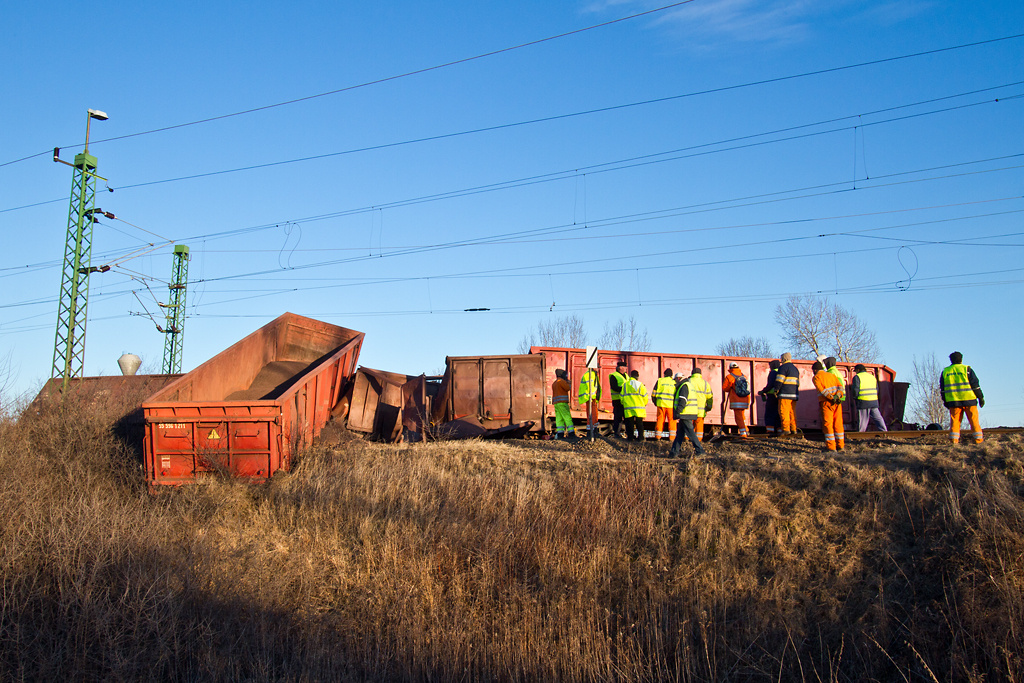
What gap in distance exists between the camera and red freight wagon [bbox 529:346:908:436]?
17844 mm

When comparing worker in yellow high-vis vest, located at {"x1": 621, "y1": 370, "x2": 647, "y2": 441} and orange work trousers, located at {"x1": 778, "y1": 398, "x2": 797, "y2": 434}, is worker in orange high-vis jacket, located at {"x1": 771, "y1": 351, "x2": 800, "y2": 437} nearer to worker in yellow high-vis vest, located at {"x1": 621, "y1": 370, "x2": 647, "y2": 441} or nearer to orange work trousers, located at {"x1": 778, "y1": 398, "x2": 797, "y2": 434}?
orange work trousers, located at {"x1": 778, "y1": 398, "x2": 797, "y2": 434}

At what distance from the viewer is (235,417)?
408 inches

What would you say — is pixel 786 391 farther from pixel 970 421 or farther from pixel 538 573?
pixel 538 573

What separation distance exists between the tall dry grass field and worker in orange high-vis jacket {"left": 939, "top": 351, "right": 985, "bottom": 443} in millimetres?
608

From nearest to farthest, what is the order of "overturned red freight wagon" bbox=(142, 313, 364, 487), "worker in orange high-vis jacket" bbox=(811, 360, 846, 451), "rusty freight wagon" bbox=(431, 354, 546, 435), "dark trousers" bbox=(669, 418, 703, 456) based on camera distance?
"overturned red freight wagon" bbox=(142, 313, 364, 487) < "dark trousers" bbox=(669, 418, 703, 456) < "worker in orange high-vis jacket" bbox=(811, 360, 846, 451) < "rusty freight wagon" bbox=(431, 354, 546, 435)

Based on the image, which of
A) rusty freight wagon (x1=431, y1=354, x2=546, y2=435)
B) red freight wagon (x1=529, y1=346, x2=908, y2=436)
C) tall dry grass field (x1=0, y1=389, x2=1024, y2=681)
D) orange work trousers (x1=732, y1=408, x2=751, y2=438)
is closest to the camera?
Result: tall dry grass field (x1=0, y1=389, x2=1024, y2=681)

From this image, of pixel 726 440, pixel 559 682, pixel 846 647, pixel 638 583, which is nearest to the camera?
pixel 559 682

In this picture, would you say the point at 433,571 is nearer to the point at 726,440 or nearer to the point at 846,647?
the point at 846,647

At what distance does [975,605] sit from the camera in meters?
7.07

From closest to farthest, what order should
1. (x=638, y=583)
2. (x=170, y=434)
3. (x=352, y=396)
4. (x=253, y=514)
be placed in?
(x=638, y=583)
(x=253, y=514)
(x=170, y=434)
(x=352, y=396)

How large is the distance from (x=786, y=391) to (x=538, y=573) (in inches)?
278

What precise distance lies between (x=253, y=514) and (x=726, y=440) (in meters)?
8.60

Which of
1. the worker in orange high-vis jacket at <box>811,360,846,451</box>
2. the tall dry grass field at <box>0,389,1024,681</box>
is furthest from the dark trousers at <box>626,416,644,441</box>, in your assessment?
the worker in orange high-vis jacket at <box>811,360,846,451</box>

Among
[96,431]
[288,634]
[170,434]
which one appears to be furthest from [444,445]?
[96,431]
